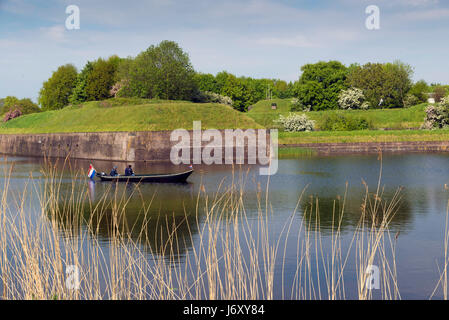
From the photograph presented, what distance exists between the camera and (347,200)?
24391 mm

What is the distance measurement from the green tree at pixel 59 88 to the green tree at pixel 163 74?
107 ft

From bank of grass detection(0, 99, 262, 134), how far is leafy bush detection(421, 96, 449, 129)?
82.5 ft

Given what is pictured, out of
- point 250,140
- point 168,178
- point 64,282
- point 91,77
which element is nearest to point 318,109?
point 250,140

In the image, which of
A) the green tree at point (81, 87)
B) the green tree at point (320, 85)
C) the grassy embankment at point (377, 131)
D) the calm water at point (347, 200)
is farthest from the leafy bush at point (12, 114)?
the calm water at point (347, 200)

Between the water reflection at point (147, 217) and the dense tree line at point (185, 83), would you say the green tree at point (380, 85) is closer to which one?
the dense tree line at point (185, 83)

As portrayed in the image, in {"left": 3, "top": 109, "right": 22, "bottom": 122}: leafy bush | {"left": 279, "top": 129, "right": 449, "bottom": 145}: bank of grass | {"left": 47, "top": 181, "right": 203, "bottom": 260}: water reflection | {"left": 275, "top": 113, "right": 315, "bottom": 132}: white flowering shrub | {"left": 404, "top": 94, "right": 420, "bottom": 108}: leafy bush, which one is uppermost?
{"left": 404, "top": 94, "right": 420, "bottom": 108}: leafy bush

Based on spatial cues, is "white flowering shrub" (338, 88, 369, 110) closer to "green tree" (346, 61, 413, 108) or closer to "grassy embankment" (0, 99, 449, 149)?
"green tree" (346, 61, 413, 108)

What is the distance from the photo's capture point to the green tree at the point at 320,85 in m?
89.2

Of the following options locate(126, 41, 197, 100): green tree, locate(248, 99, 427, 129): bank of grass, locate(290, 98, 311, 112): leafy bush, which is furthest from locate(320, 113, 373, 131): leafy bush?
locate(126, 41, 197, 100): green tree

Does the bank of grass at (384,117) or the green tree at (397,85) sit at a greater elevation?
the green tree at (397,85)

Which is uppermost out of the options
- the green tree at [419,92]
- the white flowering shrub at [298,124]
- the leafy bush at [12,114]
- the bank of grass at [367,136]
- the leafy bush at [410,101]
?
the green tree at [419,92]

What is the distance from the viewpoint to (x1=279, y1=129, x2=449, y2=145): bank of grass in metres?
61.9

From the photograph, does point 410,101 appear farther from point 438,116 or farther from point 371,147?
point 371,147
